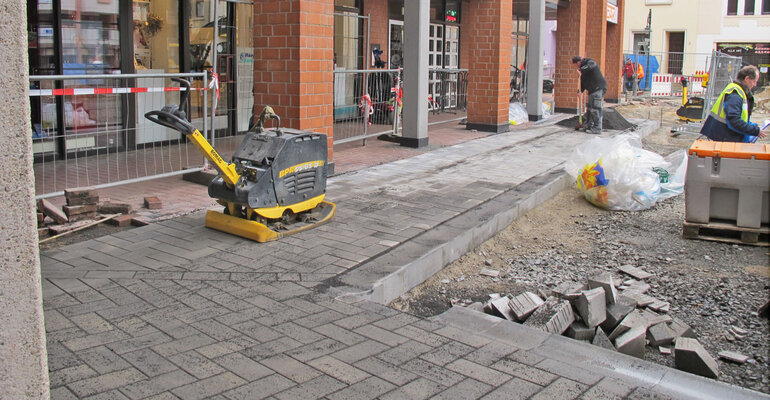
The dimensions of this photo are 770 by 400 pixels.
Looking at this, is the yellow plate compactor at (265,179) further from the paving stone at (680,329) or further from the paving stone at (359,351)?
the paving stone at (680,329)

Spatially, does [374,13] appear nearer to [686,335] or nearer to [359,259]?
[359,259]

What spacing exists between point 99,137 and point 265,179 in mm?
4342

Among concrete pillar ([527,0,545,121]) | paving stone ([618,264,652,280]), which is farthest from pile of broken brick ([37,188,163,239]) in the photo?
concrete pillar ([527,0,545,121])

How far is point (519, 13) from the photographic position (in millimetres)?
23141

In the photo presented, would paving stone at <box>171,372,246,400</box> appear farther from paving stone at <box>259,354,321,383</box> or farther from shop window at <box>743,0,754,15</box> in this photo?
shop window at <box>743,0,754,15</box>

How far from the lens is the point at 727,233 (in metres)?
6.96

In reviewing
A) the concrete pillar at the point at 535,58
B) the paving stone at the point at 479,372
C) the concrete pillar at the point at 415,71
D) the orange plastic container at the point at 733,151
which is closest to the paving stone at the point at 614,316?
the paving stone at the point at 479,372

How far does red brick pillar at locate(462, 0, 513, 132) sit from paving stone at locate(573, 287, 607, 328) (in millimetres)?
10117

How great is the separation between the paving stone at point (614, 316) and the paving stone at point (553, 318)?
30 cm

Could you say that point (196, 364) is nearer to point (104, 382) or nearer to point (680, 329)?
point (104, 382)

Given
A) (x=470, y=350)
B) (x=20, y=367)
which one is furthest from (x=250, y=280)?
(x=20, y=367)

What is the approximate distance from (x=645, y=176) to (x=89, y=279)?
6.56 metres

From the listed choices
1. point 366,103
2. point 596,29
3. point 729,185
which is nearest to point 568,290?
point 729,185

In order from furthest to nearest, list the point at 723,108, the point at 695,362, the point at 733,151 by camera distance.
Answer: the point at 723,108, the point at 733,151, the point at 695,362
